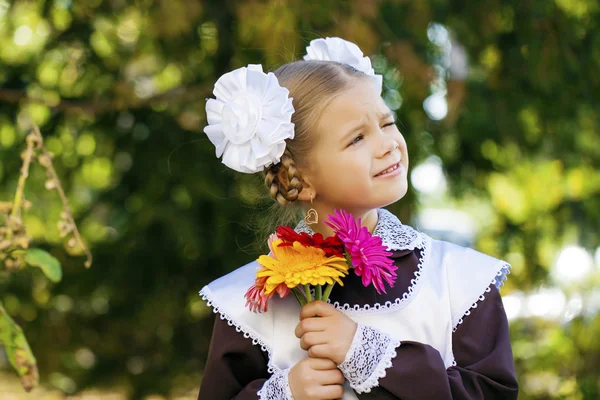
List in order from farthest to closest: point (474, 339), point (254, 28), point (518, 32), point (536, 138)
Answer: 1. point (536, 138)
2. point (518, 32)
3. point (254, 28)
4. point (474, 339)

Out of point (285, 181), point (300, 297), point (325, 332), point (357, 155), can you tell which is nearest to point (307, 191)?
point (285, 181)

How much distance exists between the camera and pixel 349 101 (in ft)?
6.86

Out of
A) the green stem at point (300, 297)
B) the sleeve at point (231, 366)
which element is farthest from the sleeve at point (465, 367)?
the sleeve at point (231, 366)

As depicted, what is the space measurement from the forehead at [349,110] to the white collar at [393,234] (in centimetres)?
30

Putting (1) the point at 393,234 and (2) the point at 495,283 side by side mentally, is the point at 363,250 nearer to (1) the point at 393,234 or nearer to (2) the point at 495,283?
(1) the point at 393,234

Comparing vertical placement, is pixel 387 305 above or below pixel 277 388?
above

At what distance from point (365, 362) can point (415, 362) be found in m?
0.12

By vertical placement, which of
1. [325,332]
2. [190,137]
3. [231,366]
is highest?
[325,332]

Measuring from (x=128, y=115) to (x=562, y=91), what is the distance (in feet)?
7.07

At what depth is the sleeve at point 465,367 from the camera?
191cm

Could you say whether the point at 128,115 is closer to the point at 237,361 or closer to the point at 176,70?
the point at 176,70

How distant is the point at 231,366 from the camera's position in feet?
7.11

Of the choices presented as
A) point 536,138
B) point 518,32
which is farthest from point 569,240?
point 518,32

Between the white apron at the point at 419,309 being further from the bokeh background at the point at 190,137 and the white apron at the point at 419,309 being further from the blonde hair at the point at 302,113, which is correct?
the bokeh background at the point at 190,137
